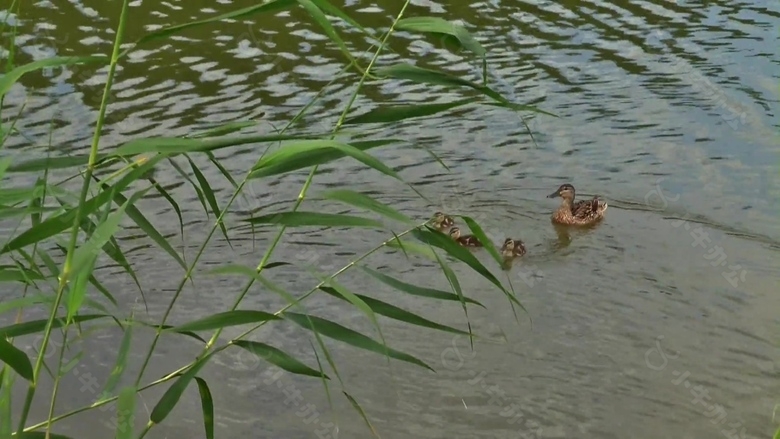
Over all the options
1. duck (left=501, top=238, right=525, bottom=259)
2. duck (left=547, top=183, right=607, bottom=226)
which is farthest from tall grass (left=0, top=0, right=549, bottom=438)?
duck (left=547, top=183, right=607, bottom=226)

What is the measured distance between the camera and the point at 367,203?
2.28 metres

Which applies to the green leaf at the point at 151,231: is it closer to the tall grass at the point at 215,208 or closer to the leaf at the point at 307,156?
the tall grass at the point at 215,208

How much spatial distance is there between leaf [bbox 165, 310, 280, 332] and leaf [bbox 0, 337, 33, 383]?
30 cm

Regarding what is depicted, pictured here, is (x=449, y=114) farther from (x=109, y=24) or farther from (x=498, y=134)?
(x=109, y=24)

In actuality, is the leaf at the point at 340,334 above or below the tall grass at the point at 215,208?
below

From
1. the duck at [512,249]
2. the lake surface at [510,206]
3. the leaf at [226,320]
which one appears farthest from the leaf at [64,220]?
the duck at [512,249]

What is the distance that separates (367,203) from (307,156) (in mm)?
177

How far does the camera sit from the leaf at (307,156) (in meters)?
2.10

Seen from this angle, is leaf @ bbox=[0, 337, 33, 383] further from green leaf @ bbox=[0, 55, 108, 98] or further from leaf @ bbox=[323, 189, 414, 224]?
leaf @ bbox=[323, 189, 414, 224]

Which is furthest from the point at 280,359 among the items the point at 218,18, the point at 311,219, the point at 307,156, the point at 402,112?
the point at 218,18

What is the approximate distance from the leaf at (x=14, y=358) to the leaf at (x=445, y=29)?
1.09 m

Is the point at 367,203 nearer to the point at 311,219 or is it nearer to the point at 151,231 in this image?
the point at 311,219

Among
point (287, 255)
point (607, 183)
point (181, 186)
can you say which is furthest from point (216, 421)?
point (607, 183)

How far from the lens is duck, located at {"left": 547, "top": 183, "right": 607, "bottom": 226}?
20.5 ft
